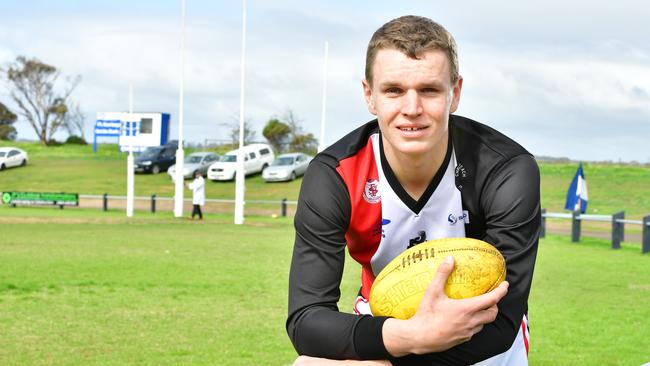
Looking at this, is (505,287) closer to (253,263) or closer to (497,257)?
(497,257)

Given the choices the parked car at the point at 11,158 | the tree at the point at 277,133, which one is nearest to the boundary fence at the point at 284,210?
the parked car at the point at 11,158

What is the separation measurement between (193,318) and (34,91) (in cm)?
8794

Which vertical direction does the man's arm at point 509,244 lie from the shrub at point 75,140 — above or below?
above

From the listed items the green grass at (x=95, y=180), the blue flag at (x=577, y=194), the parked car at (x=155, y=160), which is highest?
the blue flag at (x=577, y=194)

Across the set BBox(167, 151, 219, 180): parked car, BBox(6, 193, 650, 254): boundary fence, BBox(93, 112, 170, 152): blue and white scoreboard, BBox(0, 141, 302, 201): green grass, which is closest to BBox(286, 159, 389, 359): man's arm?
BBox(6, 193, 650, 254): boundary fence

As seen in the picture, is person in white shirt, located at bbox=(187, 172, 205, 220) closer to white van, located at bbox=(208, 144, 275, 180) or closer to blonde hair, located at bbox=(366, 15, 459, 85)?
white van, located at bbox=(208, 144, 275, 180)

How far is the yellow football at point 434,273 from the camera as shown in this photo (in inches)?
151

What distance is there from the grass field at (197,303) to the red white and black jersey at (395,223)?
4934mm

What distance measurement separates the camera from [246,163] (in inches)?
2522

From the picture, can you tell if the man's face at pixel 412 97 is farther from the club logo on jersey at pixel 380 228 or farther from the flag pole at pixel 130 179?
the flag pole at pixel 130 179

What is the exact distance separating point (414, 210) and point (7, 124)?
107014 millimetres

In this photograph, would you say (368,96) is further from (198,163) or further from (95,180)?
(95,180)

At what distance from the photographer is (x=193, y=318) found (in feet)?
38.9

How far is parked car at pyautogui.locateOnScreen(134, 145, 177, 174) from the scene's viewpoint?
6862 centimetres
